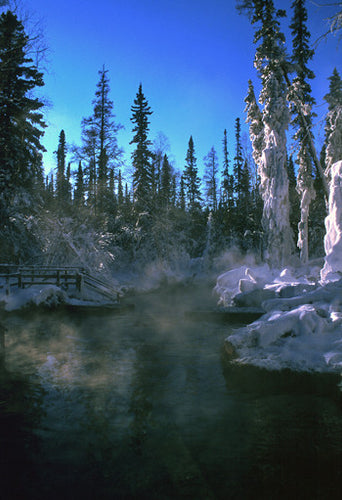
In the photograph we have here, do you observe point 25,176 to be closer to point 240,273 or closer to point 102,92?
point 240,273

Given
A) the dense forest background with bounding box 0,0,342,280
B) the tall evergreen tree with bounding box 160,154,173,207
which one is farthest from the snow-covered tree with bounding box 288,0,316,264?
the tall evergreen tree with bounding box 160,154,173,207

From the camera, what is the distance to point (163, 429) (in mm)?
4824

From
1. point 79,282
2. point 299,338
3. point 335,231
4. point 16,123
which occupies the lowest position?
point 299,338

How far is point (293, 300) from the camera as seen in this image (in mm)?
9281

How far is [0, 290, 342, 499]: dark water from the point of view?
361 cm

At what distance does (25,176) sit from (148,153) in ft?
53.2

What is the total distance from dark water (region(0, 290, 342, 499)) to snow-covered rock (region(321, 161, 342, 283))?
7.30 metres

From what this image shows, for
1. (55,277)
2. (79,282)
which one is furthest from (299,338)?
(55,277)

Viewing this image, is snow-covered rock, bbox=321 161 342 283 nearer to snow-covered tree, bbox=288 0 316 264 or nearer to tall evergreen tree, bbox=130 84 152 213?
snow-covered tree, bbox=288 0 316 264

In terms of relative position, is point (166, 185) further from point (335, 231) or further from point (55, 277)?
point (335, 231)

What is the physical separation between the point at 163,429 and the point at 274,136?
64.1 feet

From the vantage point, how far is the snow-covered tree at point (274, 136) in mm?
20000

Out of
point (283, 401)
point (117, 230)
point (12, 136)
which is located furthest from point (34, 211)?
point (283, 401)

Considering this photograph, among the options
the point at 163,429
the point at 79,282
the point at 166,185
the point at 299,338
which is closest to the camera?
the point at 163,429
